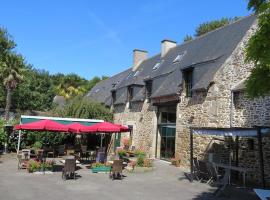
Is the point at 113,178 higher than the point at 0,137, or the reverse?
the point at 0,137

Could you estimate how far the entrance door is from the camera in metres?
21.0

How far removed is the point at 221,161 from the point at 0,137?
1473 centimetres

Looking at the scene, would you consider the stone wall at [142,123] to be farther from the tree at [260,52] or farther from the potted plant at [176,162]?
the tree at [260,52]

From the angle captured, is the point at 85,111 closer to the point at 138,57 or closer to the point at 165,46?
the point at 165,46

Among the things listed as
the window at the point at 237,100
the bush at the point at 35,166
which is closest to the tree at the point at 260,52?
the window at the point at 237,100

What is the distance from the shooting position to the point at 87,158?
2230 centimetres

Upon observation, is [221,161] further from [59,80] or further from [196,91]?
[59,80]

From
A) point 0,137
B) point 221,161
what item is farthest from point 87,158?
point 221,161

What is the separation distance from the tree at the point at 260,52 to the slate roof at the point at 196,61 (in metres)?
7.55

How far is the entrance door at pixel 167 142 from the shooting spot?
21.0 m

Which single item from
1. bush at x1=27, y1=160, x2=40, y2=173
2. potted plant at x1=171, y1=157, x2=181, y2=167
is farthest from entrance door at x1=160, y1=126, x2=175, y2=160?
bush at x1=27, y1=160, x2=40, y2=173

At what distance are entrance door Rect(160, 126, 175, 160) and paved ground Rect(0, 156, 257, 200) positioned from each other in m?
4.40

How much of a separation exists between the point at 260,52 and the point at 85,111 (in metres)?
21.3

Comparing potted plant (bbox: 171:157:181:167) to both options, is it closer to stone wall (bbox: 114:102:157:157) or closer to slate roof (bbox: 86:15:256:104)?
stone wall (bbox: 114:102:157:157)
